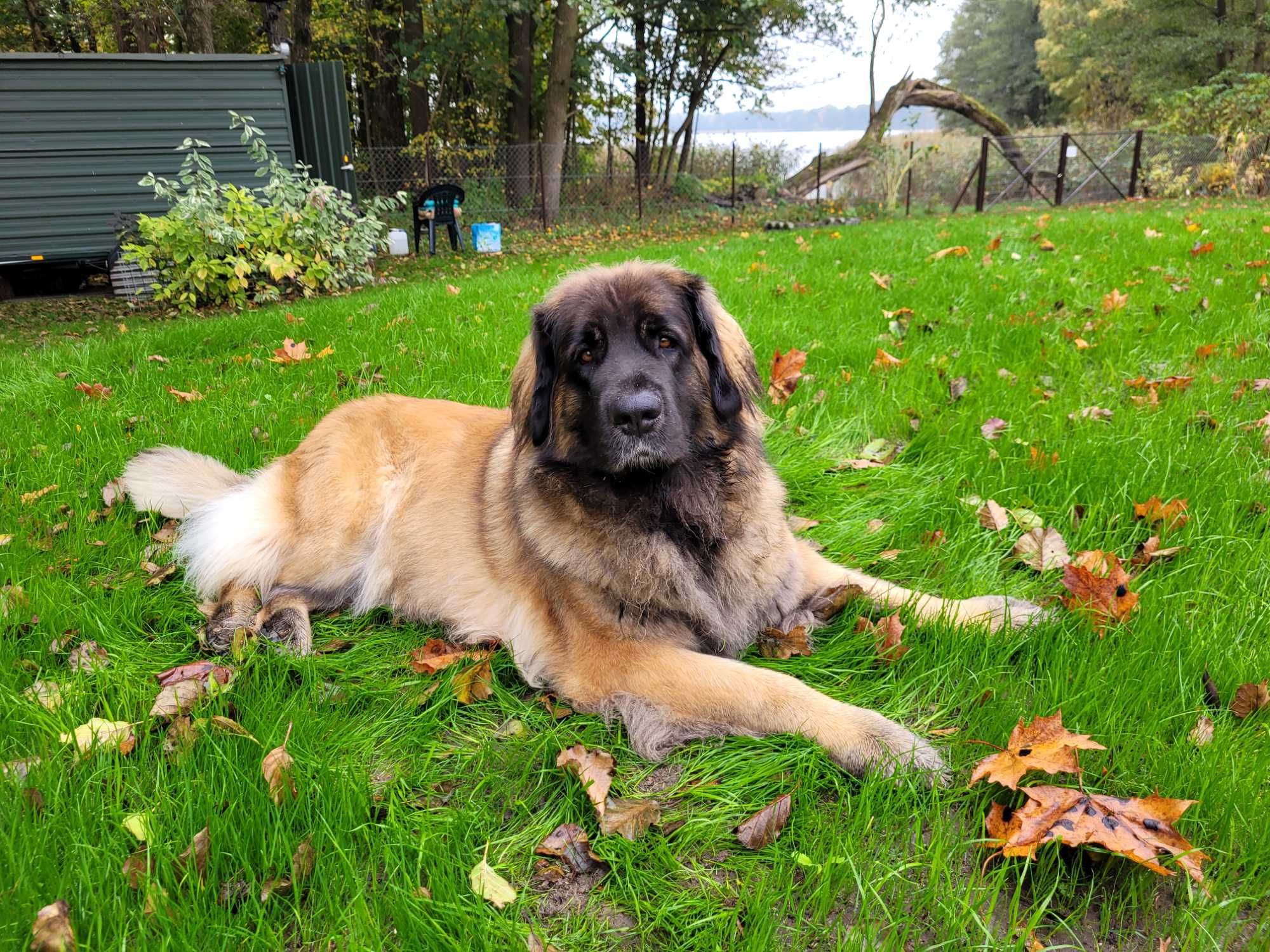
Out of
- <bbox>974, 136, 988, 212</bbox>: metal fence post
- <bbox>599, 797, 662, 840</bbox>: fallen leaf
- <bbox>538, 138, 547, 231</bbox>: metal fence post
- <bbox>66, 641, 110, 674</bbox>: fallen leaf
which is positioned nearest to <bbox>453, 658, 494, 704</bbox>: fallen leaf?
<bbox>599, 797, 662, 840</bbox>: fallen leaf

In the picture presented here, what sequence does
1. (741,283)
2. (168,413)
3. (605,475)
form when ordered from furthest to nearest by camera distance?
(741,283) → (168,413) → (605,475)

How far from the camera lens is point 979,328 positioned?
5316 mm

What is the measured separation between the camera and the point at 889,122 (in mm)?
26359

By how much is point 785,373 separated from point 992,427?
136 cm

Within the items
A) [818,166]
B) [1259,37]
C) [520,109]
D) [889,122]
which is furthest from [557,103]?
[1259,37]

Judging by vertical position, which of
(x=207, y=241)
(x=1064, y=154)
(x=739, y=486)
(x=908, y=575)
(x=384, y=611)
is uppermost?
(x=1064, y=154)

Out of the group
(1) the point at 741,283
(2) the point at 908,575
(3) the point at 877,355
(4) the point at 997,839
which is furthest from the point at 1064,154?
(4) the point at 997,839

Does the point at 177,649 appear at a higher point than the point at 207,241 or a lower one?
lower

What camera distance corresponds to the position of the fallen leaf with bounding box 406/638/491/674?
2670 mm

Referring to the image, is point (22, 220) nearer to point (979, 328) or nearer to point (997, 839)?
point (979, 328)

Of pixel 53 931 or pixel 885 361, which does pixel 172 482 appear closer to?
pixel 53 931

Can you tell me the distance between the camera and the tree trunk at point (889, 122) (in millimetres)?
25047

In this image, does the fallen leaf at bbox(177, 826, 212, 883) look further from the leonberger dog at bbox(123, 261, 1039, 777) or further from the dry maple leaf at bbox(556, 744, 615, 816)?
the leonberger dog at bbox(123, 261, 1039, 777)

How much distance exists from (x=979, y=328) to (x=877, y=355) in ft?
3.04
